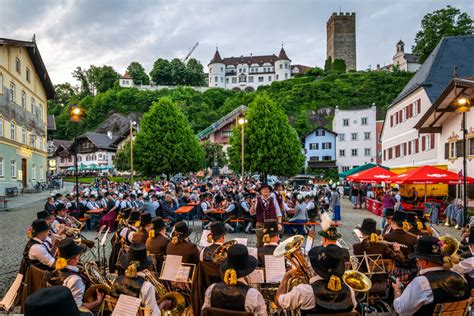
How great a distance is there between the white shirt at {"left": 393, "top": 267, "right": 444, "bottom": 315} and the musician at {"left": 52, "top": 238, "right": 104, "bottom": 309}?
3610mm

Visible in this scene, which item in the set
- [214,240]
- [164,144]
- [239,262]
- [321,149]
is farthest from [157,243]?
[321,149]

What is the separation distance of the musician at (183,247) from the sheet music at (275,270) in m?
Answer: 1.47

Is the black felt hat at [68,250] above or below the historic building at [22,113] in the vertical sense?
below

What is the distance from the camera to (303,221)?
49.4ft

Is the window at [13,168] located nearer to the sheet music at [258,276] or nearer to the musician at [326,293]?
the sheet music at [258,276]

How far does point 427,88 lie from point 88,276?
29442 mm

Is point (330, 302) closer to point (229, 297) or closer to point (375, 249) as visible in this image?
point (229, 297)

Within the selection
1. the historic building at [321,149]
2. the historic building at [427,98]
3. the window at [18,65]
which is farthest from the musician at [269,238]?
the historic building at [321,149]

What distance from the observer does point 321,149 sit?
63.7 metres

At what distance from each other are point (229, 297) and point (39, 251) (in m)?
3.88

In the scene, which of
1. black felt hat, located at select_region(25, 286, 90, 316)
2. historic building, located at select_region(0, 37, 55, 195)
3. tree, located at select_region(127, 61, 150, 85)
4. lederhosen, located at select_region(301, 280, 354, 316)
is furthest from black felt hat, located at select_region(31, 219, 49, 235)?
tree, located at select_region(127, 61, 150, 85)

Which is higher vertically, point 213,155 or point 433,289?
point 213,155

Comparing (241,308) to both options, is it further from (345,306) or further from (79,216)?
(79,216)

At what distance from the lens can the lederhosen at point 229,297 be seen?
13.0 feet
